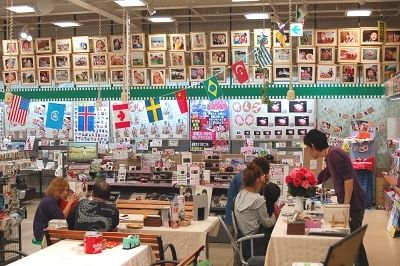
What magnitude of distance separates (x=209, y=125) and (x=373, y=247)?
20.4ft

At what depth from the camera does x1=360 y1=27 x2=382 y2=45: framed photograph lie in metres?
12.7

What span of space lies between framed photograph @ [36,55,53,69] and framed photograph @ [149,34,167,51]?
2700mm

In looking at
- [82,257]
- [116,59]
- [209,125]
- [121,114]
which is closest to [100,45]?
[116,59]

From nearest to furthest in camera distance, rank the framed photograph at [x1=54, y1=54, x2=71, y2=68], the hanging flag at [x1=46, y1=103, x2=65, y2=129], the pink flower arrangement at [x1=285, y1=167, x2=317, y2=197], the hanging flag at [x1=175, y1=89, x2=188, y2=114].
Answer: the pink flower arrangement at [x1=285, y1=167, x2=317, y2=197] < the hanging flag at [x1=46, y1=103, x2=65, y2=129] < the hanging flag at [x1=175, y1=89, x2=188, y2=114] < the framed photograph at [x1=54, y1=54, x2=71, y2=68]

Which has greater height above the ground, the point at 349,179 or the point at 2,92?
the point at 2,92

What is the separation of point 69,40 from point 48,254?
9.80 meters

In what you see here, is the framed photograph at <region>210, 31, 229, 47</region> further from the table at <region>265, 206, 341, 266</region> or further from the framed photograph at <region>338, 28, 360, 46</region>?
the table at <region>265, 206, 341, 266</region>

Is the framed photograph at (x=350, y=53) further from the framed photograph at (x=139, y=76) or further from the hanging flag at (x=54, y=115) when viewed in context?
the hanging flag at (x=54, y=115)

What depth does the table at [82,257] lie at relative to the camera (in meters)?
4.59

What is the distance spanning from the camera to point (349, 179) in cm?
605

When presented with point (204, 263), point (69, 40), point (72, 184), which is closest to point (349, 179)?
point (204, 263)

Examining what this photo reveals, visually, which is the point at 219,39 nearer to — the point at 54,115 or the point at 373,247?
the point at 54,115

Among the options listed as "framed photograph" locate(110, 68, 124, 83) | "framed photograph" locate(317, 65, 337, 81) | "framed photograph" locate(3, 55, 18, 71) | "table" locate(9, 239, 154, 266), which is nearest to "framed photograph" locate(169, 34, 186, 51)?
"framed photograph" locate(110, 68, 124, 83)

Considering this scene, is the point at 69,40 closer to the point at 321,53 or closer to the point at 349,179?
the point at 321,53
